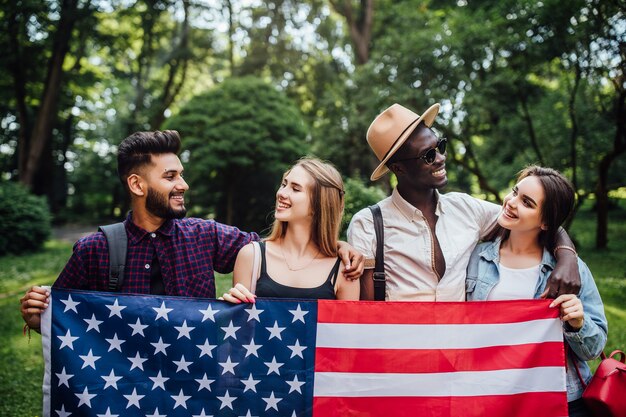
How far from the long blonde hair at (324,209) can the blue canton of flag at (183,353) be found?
0.46 metres

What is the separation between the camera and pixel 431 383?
9.67 feet

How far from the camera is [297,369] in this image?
2.95 m

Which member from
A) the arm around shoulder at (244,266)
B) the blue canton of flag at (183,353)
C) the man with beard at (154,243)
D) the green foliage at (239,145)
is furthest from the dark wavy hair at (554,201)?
the green foliage at (239,145)

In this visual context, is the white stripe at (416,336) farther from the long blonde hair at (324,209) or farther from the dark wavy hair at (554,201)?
the dark wavy hair at (554,201)

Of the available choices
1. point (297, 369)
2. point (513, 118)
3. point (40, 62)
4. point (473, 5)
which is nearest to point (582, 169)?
point (513, 118)

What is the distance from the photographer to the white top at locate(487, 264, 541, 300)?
9.93 ft

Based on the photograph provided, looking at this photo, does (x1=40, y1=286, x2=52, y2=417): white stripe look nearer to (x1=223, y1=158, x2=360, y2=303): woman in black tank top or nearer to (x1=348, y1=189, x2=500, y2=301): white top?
(x1=223, y1=158, x2=360, y2=303): woman in black tank top

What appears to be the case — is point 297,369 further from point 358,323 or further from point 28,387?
point 28,387

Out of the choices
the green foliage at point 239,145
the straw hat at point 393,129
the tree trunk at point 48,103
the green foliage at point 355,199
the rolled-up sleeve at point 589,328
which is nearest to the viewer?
the rolled-up sleeve at point 589,328

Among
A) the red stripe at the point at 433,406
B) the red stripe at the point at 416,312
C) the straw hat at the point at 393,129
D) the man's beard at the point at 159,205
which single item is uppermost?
the straw hat at the point at 393,129

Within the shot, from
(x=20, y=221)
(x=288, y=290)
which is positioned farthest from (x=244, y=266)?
(x=20, y=221)

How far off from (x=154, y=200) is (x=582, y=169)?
1590cm

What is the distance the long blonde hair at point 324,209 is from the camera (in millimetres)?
3238

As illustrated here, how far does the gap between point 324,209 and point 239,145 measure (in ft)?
40.3
